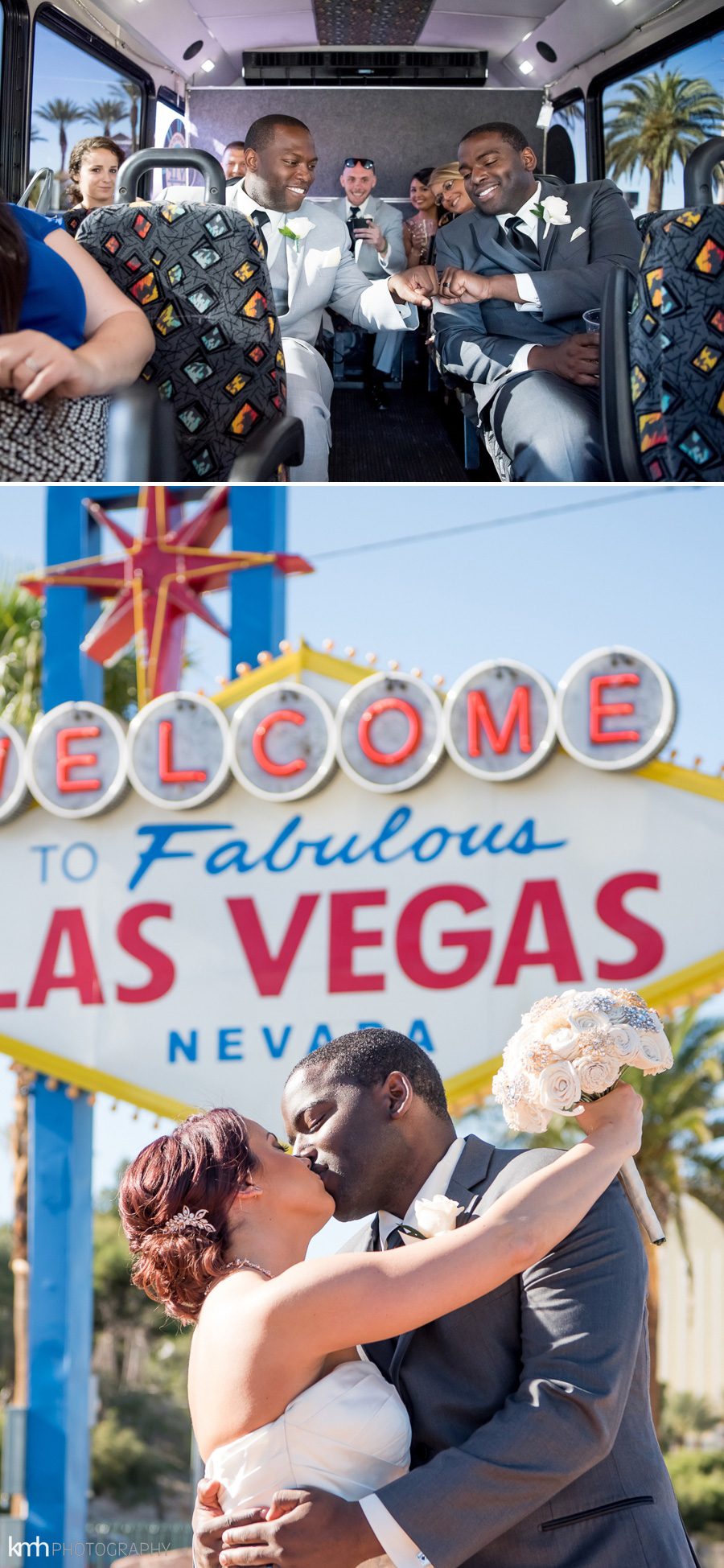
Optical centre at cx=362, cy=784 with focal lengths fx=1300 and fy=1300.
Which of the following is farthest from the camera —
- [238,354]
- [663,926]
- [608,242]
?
[608,242]

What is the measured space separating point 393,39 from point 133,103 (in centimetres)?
87

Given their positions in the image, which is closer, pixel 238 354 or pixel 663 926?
pixel 238 354

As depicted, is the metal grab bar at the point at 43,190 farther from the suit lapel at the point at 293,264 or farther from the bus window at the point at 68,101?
the suit lapel at the point at 293,264

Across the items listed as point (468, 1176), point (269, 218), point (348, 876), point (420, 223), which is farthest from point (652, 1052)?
point (420, 223)

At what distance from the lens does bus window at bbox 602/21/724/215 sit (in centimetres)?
404

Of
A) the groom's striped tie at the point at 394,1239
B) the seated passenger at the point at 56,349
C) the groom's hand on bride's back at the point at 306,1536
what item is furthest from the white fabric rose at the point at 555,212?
the groom's hand on bride's back at the point at 306,1536

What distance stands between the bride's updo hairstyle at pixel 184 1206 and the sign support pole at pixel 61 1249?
1.78 meters

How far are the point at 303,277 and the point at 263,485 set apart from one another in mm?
1277


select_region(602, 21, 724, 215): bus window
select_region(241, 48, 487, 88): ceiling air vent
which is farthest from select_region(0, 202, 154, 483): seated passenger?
select_region(602, 21, 724, 215): bus window

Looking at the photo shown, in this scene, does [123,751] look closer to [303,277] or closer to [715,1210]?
[303,277]

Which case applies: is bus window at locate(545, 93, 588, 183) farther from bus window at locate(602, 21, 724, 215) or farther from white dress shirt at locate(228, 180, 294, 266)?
white dress shirt at locate(228, 180, 294, 266)

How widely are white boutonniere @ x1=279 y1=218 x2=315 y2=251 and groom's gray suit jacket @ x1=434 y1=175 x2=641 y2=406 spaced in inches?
16.1

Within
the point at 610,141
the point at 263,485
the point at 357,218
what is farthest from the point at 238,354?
the point at 610,141

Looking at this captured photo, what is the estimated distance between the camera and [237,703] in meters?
3.22
